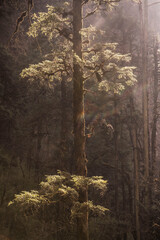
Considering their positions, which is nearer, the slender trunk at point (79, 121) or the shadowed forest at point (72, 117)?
the slender trunk at point (79, 121)

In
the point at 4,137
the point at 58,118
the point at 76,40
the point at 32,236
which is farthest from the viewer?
the point at 4,137

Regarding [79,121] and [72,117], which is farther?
[72,117]

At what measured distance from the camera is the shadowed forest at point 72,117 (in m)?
6.96

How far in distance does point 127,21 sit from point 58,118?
35.9 ft

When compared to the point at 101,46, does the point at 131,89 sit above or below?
above

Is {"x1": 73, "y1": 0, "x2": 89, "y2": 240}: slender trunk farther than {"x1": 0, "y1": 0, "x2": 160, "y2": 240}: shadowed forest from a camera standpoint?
No

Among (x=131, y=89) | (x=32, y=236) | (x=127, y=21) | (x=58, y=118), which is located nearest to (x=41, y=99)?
(x=58, y=118)

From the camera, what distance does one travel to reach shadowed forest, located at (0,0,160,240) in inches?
274

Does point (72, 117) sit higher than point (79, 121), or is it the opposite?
point (72, 117)

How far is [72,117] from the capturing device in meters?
16.2

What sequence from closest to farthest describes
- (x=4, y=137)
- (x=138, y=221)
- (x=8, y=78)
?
(x=138, y=221), (x=8, y=78), (x=4, y=137)

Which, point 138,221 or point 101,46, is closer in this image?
point 101,46

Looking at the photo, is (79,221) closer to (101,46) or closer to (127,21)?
(101,46)

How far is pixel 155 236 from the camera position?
1112 centimetres
